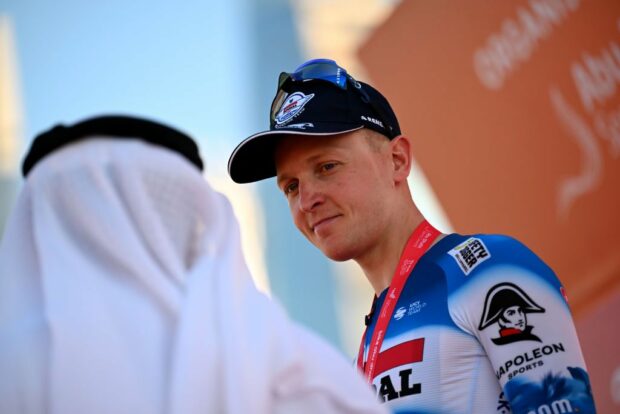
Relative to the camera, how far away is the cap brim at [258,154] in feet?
9.76

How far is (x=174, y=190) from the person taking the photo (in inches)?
69.8

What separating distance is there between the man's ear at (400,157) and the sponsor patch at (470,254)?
0.53m

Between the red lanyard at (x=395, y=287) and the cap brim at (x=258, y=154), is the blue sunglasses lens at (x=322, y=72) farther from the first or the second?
the red lanyard at (x=395, y=287)

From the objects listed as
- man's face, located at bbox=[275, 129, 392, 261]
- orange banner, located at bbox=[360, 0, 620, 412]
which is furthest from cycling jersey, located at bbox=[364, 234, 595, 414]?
orange banner, located at bbox=[360, 0, 620, 412]

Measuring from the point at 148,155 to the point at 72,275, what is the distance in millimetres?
290

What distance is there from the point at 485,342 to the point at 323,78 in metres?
1.19

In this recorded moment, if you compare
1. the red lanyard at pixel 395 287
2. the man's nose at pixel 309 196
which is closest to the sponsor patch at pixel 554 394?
the red lanyard at pixel 395 287

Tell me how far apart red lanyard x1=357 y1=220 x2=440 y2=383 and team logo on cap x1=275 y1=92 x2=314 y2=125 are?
0.59 meters

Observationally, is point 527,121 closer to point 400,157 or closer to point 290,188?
point 400,157

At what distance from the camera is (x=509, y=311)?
2.41m

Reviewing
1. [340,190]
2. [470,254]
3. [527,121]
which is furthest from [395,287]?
[527,121]

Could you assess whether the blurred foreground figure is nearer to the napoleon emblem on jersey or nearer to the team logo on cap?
the napoleon emblem on jersey

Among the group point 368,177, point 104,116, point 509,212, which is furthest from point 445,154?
point 104,116

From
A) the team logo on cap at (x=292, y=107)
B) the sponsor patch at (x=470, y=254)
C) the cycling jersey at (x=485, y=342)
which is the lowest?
the cycling jersey at (x=485, y=342)
